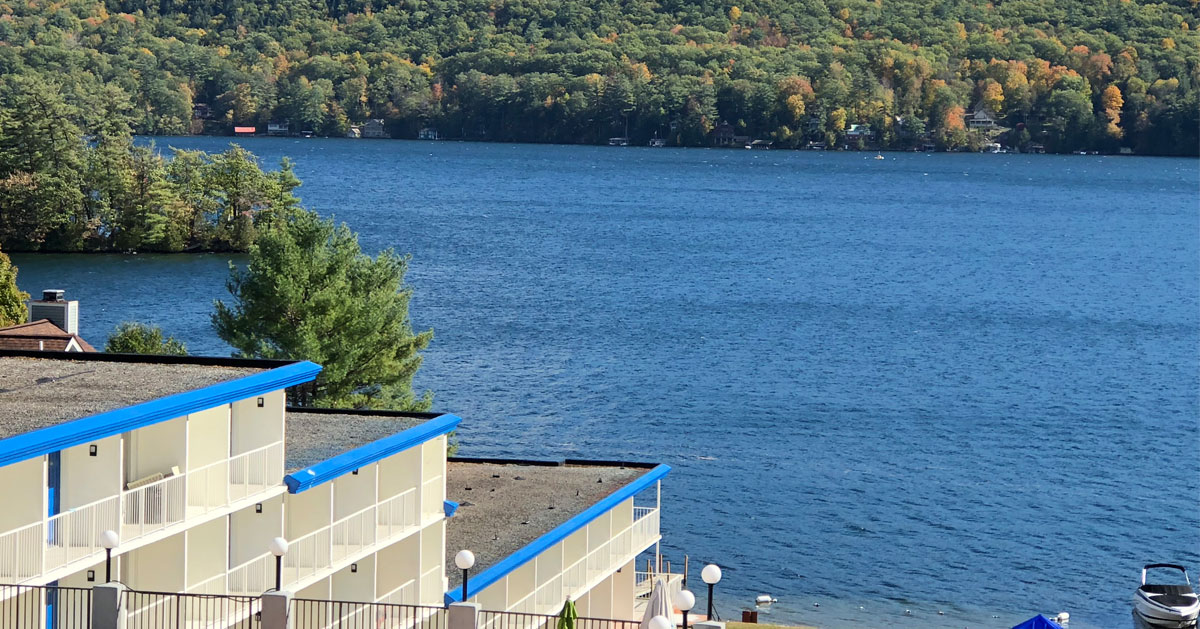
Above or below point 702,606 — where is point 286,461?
above

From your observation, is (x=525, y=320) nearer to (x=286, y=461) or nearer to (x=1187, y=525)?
(x=1187, y=525)

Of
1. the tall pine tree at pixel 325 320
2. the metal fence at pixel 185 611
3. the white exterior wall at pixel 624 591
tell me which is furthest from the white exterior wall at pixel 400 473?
the tall pine tree at pixel 325 320

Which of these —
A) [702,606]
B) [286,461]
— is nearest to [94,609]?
[286,461]

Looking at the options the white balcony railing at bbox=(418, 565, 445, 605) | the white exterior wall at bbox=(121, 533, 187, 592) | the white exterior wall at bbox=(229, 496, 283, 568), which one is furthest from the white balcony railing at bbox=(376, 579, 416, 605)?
the white exterior wall at bbox=(121, 533, 187, 592)

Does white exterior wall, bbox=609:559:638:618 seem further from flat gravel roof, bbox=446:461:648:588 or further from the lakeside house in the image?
the lakeside house

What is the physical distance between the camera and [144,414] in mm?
19516

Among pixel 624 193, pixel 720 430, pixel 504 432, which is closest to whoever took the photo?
pixel 504 432

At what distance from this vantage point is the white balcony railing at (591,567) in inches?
1139

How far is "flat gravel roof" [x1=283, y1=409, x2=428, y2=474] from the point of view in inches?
952

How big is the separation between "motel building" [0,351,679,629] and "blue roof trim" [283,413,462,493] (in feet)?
0.11

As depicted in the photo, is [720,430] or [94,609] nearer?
[94,609]

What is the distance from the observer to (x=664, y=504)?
160 feet

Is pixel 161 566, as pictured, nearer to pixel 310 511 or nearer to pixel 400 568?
pixel 310 511

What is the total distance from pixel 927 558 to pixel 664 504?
7.73 meters
